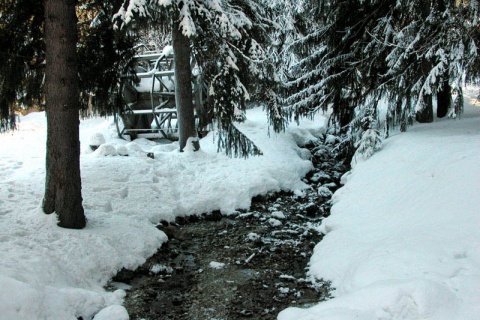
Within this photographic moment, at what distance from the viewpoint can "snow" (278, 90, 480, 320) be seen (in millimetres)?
3365

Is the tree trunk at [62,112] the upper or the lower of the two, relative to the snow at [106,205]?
upper

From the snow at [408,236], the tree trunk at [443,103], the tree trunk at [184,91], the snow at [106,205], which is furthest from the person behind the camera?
the tree trunk at [443,103]

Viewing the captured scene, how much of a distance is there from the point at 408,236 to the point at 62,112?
16.3ft

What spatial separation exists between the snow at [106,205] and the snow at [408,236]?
7.27 ft

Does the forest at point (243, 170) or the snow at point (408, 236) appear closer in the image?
the snow at point (408, 236)

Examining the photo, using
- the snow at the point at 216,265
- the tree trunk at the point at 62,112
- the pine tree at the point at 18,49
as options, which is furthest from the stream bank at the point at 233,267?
the pine tree at the point at 18,49

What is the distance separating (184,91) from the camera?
987cm

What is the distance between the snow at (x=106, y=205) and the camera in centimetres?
410

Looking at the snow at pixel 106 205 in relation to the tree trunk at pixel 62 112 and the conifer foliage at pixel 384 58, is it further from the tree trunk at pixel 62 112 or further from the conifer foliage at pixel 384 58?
the conifer foliage at pixel 384 58

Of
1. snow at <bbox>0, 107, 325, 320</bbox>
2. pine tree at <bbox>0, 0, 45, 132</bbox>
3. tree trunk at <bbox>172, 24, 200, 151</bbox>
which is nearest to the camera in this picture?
snow at <bbox>0, 107, 325, 320</bbox>

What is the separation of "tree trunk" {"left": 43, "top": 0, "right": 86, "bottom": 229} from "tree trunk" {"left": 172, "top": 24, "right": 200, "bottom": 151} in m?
4.26

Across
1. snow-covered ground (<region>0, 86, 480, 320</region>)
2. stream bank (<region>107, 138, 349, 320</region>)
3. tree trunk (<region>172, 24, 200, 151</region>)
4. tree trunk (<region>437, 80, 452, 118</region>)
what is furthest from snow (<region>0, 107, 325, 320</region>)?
tree trunk (<region>437, 80, 452, 118</region>)

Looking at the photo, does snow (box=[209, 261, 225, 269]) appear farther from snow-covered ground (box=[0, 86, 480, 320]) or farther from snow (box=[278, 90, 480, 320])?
snow (box=[278, 90, 480, 320])

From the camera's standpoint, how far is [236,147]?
28.0 ft
